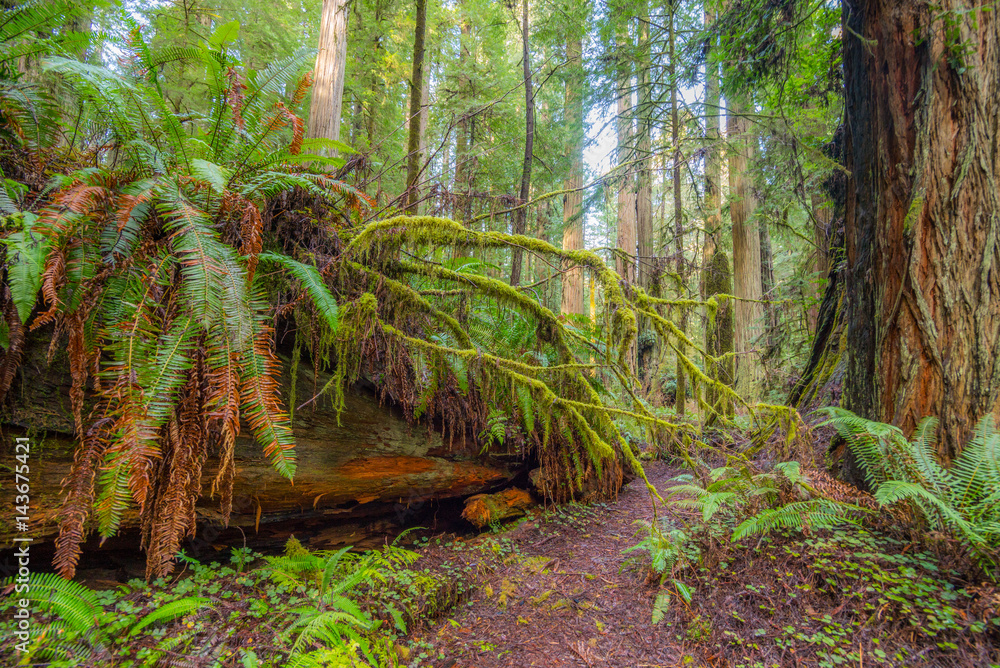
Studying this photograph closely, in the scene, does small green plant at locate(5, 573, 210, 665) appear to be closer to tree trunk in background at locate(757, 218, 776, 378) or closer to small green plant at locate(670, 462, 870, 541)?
small green plant at locate(670, 462, 870, 541)

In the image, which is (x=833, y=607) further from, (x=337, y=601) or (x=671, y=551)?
(x=337, y=601)

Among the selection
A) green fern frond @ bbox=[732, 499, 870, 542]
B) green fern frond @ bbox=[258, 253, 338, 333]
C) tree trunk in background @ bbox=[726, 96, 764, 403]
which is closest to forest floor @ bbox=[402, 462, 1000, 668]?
green fern frond @ bbox=[732, 499, 870, 542]

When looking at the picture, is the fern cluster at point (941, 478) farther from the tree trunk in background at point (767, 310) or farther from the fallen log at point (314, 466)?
the fallen log at point (314, 466)

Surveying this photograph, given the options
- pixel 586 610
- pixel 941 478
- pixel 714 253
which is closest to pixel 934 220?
pixel 941 478

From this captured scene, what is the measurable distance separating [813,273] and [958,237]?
506cm

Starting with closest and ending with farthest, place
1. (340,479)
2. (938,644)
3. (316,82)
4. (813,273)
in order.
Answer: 1. (938,644)
2. (340,479)
3. (316,82)
4. (813,273)

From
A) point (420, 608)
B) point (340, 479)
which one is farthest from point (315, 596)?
point (340, 479)

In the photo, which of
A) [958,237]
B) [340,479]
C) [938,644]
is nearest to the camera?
[938,644]

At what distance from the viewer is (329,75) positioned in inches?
230

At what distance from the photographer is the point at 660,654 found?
2480 mm

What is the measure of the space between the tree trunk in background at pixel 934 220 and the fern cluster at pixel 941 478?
1.06 feet

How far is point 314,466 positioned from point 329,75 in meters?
5.55

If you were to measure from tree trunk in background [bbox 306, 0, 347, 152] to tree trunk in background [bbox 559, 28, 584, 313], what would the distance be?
466cm

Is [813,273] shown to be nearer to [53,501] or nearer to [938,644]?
[938,644]
